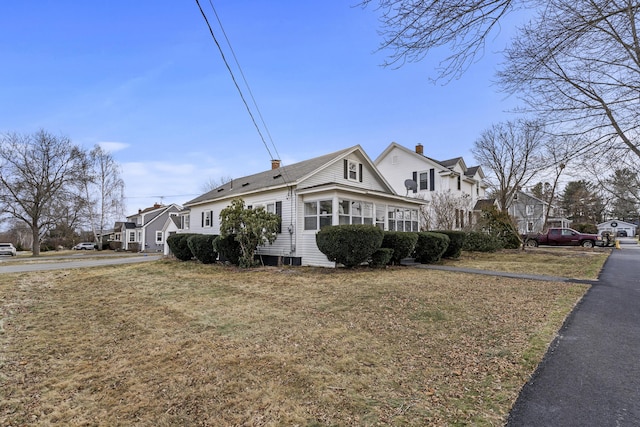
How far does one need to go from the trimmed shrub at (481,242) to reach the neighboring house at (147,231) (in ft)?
105

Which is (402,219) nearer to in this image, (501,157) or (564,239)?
(501,157)

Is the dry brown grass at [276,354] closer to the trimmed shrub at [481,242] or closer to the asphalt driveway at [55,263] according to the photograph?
the asphalt driveway at [55,263]

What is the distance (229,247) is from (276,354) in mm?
10843

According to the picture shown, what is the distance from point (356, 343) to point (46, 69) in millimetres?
13162

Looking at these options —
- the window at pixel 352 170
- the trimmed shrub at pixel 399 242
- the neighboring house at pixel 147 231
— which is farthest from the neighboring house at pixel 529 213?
the neighboring house at pixel 147 231

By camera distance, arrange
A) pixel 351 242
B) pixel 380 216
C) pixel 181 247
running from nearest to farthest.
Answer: pixel 351 242, pixel 380 216, pixel 181 247

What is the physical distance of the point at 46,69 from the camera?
10555 millimetres

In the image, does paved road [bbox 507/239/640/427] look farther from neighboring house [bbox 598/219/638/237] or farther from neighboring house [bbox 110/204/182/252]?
neighboring house [bbox 598/219/638/237]

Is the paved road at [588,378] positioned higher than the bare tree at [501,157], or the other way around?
the bare tree at [501,157]

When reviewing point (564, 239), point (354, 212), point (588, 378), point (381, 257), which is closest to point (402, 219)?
point (354, 212)

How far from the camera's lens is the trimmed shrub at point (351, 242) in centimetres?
1134

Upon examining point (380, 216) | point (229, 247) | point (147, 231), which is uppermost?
point (380, 216)

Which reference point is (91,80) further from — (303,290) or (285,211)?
(303,290)

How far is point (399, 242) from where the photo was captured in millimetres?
12984
